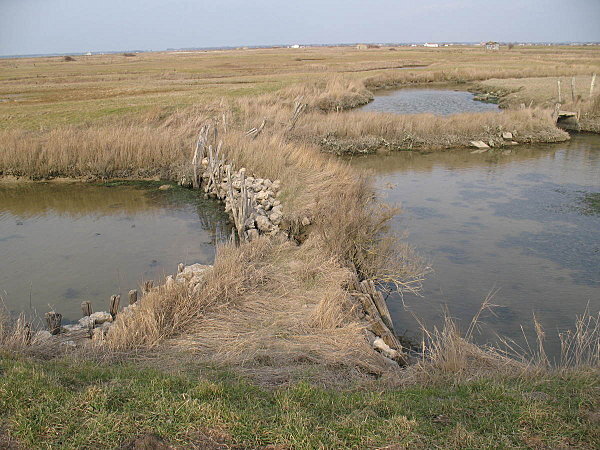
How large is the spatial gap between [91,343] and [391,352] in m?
3.92

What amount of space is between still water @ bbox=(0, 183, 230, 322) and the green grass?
3.89m

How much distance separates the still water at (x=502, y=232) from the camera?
8.49 metres

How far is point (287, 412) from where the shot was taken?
13.4 ft

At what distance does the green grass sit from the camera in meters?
3.78

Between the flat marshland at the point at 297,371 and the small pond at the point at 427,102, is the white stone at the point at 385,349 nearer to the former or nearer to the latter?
the flat marshland at the point at 297,371

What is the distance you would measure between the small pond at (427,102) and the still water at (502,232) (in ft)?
36.4

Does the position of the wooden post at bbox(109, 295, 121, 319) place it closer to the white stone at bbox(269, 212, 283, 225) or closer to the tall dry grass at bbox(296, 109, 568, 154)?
the white stone at bbox(269, 212, 283, 225)

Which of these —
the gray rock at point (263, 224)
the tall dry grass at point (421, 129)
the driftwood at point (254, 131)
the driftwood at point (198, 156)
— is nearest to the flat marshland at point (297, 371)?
the gray rock at point (263, 224)

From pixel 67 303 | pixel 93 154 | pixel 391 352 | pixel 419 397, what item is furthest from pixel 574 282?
pixel 93 154

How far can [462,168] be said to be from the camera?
766 inches

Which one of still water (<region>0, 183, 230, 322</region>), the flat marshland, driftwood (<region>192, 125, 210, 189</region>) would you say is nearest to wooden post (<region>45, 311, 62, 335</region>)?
the flat marshland

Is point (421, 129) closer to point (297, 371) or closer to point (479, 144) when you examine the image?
point (479, 144)

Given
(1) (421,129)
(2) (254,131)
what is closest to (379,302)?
(2) (254,131)

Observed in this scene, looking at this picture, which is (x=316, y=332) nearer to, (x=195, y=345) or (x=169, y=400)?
(x=195, y=345)
